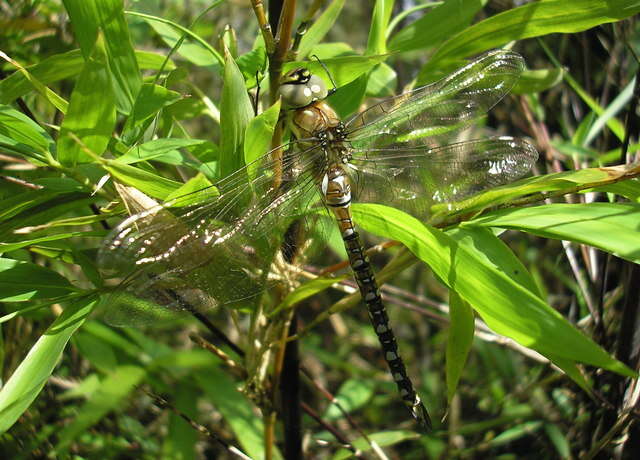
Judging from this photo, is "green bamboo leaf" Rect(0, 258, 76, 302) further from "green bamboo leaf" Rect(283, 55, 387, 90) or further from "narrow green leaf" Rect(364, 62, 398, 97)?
"narrow green leaf" Rect(364, 62, 398, 97)

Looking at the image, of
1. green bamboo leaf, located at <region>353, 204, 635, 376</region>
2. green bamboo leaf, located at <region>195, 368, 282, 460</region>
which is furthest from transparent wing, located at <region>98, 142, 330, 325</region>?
green bamboo leaf, located at <region>195, 368, 282, 460</region>

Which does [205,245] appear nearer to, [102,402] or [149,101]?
[149,101]

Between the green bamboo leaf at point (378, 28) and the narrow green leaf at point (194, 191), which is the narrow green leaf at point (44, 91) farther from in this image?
the green bamboo leaf at point (378, 28)

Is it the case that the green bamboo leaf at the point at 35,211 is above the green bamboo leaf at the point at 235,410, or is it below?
above

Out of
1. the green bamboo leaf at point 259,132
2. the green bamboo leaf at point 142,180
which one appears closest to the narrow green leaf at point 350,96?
the green bamboo leaf at point 259,132

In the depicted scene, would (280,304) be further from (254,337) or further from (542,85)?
(542,85)

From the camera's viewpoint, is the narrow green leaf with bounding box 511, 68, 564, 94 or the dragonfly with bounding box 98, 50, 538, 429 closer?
the dragonfly with bounding box 98, 50, 538, 429

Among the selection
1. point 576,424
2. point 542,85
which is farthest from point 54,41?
point 576,424
